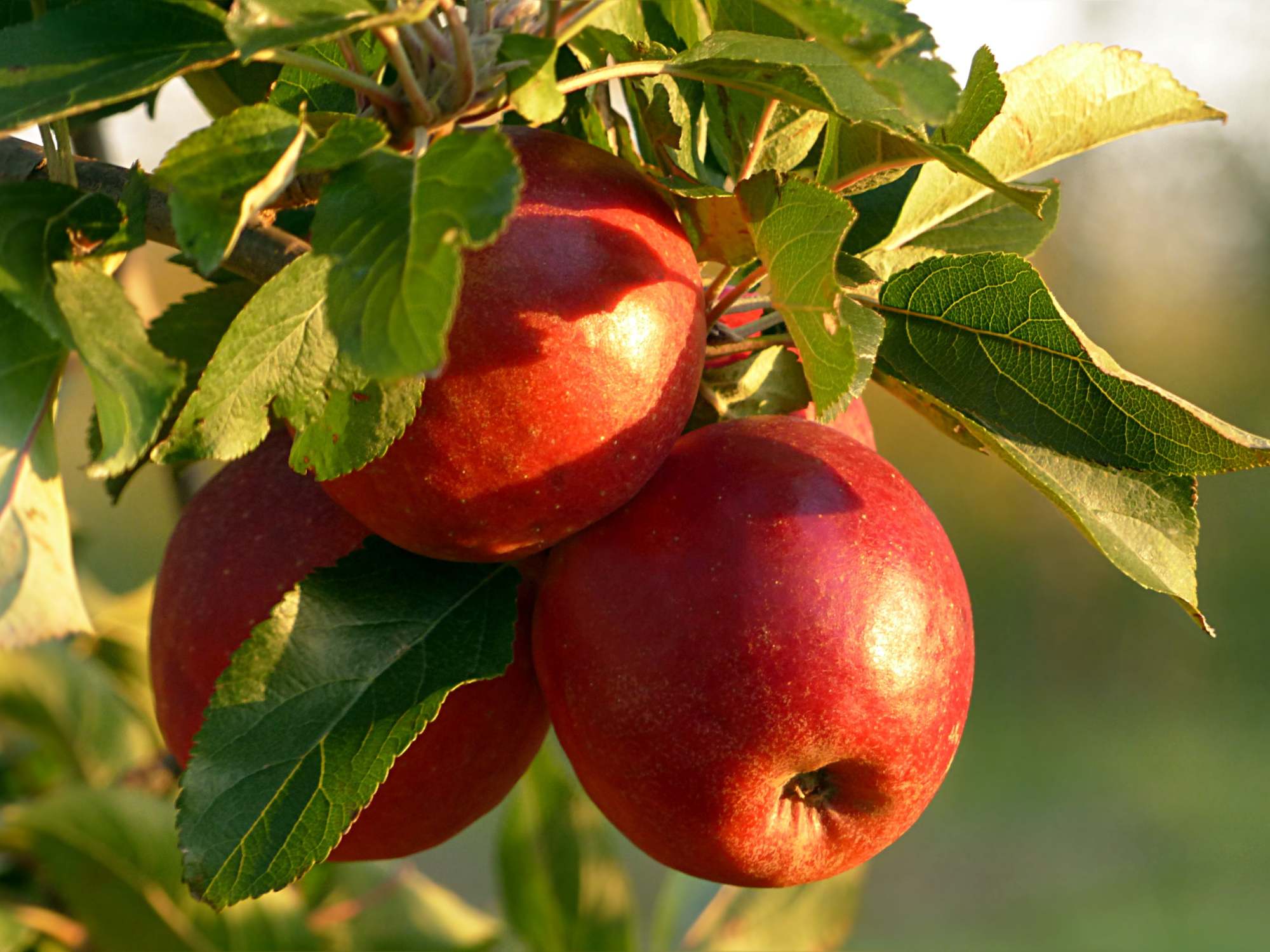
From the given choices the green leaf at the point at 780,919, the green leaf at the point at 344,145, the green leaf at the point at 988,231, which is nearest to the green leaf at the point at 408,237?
the green leaf at the point at 344,145

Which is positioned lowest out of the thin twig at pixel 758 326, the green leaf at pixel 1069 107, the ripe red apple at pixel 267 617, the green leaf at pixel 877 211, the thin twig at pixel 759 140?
the ripe red apple at pixel 267 617

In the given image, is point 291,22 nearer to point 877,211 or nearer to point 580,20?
point 580,20

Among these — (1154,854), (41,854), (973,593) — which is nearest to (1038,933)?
(1154,854)

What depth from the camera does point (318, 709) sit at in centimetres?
48

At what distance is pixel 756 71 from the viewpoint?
419 millimetres

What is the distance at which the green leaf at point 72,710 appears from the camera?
1.03 m

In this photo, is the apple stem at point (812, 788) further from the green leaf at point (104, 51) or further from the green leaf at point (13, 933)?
the green leaf at point (13, 933)

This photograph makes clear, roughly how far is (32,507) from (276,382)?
0.50 ft

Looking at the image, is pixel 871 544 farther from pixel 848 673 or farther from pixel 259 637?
pixel 259 637

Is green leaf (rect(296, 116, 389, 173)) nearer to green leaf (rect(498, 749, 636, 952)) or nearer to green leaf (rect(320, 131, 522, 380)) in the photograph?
green leaf (rect(320, 131, 522, 380))

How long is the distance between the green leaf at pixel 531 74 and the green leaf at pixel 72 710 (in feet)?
2.69

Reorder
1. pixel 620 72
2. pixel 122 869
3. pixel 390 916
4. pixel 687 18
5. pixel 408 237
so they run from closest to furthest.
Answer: pixel 408 237 → pixel 620 72 → pixel 687 18 → pixel 122 869 → pixel 390 916

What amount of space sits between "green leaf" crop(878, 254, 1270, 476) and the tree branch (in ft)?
0.84

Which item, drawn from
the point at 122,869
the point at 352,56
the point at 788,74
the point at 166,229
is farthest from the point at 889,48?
the point at 122,869
